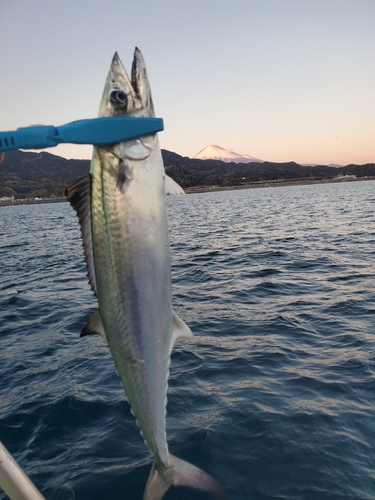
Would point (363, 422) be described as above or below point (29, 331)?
above

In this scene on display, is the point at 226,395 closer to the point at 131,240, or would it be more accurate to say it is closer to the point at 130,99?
the point at 131,240

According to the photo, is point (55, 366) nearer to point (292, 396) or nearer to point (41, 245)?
point (292, 396)

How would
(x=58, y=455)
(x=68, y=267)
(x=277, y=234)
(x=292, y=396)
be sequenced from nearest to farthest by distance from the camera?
(x=58, y=455)
(x=292, y=396)
(x=68, y=267)
(x=277, y=234)

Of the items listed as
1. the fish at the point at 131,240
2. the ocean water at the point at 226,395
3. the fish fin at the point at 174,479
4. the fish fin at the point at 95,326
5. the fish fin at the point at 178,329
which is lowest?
the ocean water at the point at 226,395

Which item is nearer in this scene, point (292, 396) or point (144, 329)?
point (144, 329)

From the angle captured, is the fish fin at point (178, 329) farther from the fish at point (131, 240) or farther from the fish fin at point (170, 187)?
the fish fin at point (170, 187)

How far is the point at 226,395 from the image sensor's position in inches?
277

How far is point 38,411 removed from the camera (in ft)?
22.6

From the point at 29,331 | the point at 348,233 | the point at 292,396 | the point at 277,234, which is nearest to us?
the point at 292,396

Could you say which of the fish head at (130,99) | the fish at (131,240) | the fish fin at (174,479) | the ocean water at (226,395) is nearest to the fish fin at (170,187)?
the fish at (131,240)

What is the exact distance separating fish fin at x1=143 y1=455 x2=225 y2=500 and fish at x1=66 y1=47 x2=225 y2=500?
29.5 inches

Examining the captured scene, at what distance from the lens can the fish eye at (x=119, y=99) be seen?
2.43 m

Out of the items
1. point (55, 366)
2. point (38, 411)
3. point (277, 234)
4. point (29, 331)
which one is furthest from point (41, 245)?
point (38, 411)

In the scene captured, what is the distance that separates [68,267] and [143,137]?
20.2 m
